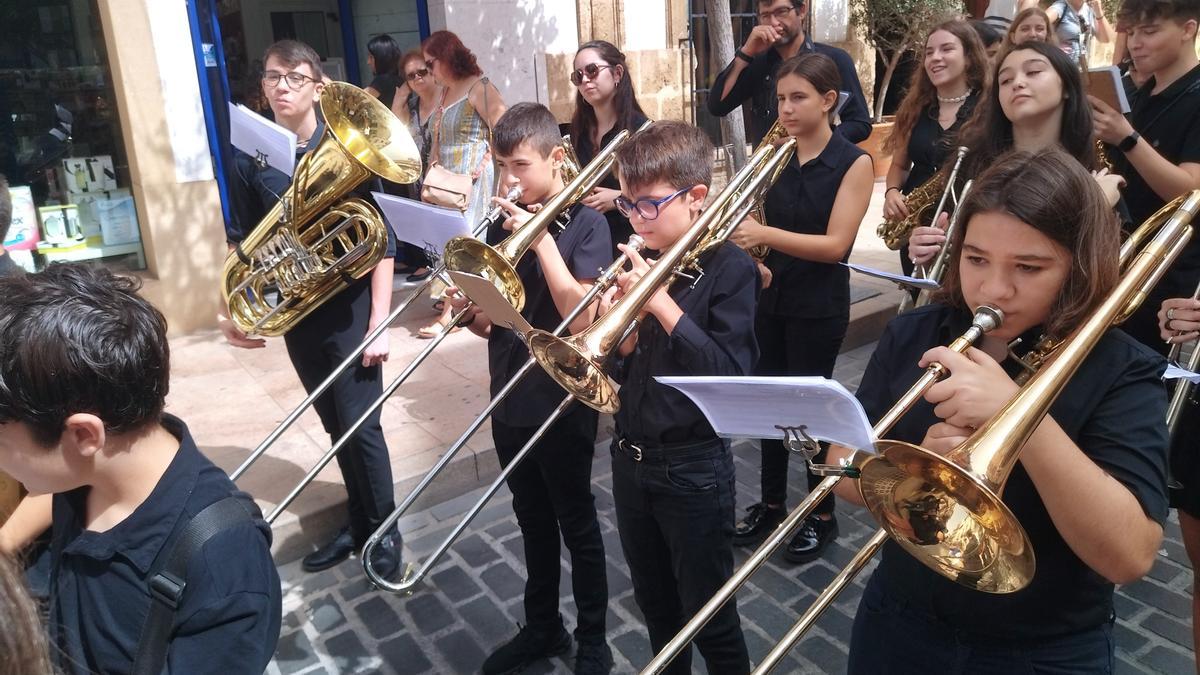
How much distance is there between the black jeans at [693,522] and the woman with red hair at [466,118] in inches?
128

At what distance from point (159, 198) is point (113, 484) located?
17.2 ft

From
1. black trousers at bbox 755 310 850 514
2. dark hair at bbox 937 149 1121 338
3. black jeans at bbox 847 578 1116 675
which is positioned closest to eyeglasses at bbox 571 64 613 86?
black trousers at bbox 755 310 850 514

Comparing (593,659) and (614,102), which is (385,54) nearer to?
(614,102)

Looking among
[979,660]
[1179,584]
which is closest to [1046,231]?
[979,660]

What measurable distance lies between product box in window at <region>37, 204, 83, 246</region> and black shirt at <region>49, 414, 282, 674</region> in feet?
18.3

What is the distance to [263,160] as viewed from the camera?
3.27 meters

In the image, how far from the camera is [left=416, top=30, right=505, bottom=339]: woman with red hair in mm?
5430

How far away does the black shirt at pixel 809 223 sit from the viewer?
3328mm

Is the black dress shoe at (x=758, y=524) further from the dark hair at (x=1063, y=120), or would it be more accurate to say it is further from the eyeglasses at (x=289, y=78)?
the eyeglasses at (x=289, y=78)

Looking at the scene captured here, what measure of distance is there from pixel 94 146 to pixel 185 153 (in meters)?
0.69

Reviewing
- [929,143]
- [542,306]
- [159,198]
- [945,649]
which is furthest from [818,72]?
[159,198]

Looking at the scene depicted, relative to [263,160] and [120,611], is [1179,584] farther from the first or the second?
[263,160]

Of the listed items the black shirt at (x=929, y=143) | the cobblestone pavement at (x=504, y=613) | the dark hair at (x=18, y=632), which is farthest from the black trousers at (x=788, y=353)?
the dark hair at (x=18, y=632)

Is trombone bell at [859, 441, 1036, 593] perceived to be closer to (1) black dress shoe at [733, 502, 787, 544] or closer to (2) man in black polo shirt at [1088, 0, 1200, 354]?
(2) man in black polo shirt at [1088, 0, 1200, 354]
